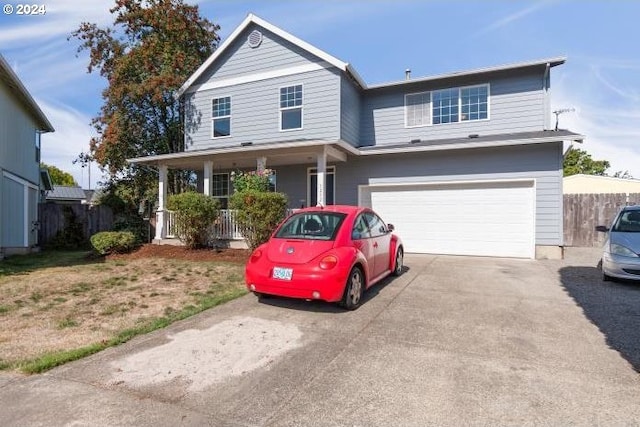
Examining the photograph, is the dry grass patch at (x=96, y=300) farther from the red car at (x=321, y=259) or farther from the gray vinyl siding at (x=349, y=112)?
the gray vinyl siding at (x=349, y=112)

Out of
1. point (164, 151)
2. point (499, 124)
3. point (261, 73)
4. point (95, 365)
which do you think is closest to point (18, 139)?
point (164, 151)

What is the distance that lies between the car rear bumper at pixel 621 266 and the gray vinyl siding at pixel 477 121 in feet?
19.5

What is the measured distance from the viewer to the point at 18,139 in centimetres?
1480

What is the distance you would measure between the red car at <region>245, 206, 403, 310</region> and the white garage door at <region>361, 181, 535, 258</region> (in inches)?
248

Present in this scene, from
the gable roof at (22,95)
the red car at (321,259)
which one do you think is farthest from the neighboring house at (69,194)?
the red car at (321,259)

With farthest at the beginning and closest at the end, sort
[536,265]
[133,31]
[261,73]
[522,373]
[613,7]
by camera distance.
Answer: [133,31] → [261,73] → [536,265] → [613,7] → [522,373]

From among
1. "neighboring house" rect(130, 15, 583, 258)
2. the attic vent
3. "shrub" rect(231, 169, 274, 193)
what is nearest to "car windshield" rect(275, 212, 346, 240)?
"shrub" rect(231, 169, 274, 193)

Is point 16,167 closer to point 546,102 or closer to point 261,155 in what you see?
point 261,155

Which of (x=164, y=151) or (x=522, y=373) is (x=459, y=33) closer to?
(x=522, y=373)

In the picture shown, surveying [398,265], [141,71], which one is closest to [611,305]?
[398,265]

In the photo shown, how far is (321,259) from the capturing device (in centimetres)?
554

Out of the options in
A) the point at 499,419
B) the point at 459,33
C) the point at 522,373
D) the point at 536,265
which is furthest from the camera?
the point at 459,33

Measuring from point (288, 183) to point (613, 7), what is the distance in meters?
10.6

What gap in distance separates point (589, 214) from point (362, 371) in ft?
50.0
